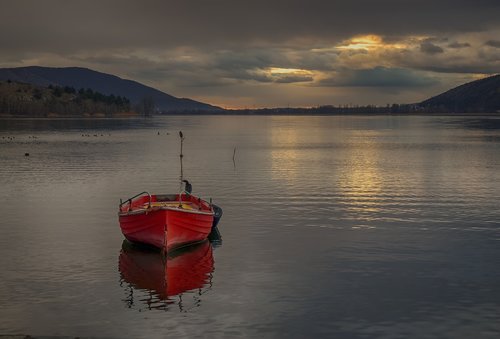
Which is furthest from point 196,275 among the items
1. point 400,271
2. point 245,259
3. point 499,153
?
point 499,153

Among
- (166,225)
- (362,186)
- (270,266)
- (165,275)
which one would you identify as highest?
(166,225)

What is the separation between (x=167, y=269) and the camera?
30.9 metres

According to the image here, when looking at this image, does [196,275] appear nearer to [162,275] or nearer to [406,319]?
[162,275]

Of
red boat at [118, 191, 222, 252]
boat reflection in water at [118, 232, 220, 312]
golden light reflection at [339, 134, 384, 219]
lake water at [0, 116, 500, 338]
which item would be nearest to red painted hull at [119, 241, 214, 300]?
boat reflection in water at [118, 232, 220, 312]

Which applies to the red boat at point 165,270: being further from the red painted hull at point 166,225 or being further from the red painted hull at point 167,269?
the red painted hull at point 166,225

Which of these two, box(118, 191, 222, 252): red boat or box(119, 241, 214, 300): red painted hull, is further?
box(118, 191, 222, 252): red boat

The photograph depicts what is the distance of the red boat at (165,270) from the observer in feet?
89.2

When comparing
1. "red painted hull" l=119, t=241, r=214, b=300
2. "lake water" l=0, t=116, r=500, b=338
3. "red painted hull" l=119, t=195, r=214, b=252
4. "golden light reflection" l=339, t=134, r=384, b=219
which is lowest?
"red painted hull" l=119, t=241, r=214, b=300

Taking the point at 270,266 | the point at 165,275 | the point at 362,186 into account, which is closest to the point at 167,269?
the point at 165,275

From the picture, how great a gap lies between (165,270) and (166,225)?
3.58 m

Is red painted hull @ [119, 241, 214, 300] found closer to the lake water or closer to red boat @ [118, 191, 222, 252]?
the lake water

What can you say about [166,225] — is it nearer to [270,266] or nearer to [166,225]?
[166,225]

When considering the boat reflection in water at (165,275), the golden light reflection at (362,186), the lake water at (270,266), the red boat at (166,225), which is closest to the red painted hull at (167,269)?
the boat reflection in water at (165,275)

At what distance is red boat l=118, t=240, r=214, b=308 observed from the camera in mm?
27203
